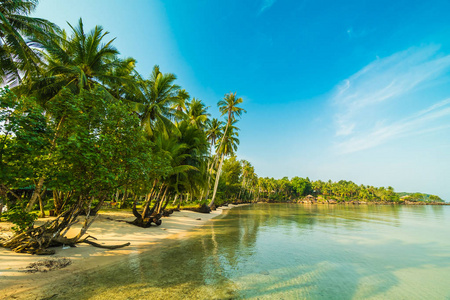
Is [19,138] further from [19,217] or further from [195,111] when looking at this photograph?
[195,111]

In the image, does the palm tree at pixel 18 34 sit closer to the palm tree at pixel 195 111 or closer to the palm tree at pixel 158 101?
the palm tree at pixel 158 101

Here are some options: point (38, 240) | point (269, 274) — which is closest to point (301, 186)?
point (269, 274)

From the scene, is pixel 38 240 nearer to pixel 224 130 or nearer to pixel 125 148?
pixel 125 148

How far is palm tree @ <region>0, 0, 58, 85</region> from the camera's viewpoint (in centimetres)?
846

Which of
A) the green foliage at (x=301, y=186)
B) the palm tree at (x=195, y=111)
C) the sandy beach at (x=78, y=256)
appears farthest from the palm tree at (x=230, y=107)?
the green foliage at (x=301, y=186)

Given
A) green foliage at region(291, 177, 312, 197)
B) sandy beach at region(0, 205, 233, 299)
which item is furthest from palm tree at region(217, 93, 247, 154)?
green foliage at region(291, 177, 312, 197)

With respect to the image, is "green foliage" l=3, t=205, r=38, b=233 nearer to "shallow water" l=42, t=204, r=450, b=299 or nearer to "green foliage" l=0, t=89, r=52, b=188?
"green foliage" l=0, t=89, r=52, b=188

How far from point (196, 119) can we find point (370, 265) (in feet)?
74.5

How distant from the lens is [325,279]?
5.64m

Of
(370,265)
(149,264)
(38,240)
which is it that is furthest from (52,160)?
(370,265)

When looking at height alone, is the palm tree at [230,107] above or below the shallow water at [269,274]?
above

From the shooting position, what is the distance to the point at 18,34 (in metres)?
7.98

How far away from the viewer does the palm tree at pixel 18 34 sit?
8.46 m

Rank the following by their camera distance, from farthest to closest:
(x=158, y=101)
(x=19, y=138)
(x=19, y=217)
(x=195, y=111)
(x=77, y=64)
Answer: (x=195, y=111) < (x=158, y=101) < (x=77, y=64) < (x=19, y=217) < (x=19, y=138)
